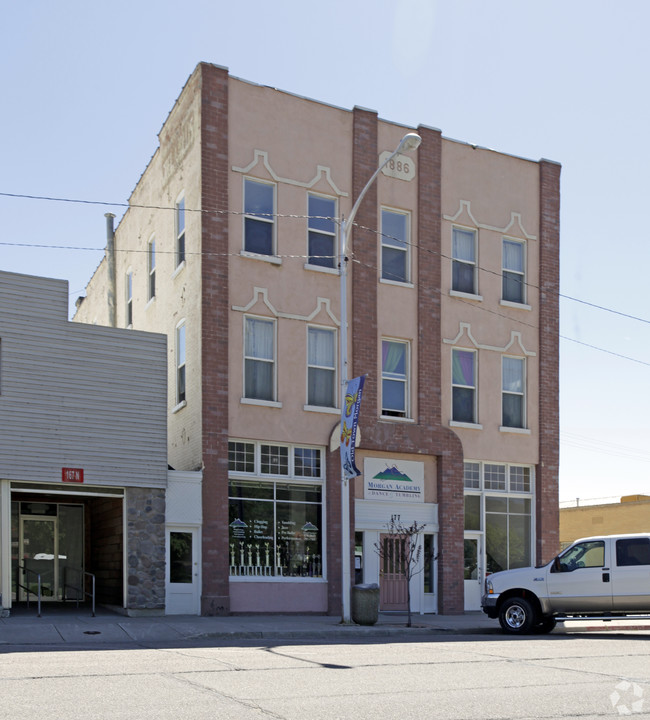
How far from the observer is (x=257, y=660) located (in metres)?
A: 12.9

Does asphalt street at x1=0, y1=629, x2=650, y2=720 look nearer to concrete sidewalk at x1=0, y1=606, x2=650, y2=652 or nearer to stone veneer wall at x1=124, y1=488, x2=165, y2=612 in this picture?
concrete sidewalk at x1=0, y1=606, x2=650, y2=652

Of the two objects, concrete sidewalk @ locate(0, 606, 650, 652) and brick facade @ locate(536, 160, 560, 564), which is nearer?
concrete sidewalk @ locate(0, 606, 650, 652)

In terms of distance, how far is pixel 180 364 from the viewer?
80.1 feet

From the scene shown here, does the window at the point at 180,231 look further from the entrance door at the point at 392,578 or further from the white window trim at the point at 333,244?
the entrance door at the point at 392,578

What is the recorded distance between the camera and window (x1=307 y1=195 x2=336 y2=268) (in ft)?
81.4

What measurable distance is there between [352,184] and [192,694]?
17.7 metres

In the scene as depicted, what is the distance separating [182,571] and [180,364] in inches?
203

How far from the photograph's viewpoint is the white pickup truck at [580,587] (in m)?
18.6

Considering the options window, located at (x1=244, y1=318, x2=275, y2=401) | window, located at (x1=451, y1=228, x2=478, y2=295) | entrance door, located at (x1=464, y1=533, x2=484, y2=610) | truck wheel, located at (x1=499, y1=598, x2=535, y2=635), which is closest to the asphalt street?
truck wheel, located at (x1=499, y1=598, x2=535, y2=635)

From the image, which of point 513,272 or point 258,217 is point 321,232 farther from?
point 513,272

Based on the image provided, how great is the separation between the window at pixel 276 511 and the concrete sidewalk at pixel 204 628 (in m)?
1.30

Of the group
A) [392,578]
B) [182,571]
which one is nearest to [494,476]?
[392,578]

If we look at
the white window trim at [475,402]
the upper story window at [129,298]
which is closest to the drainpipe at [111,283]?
the upper story window at [129,298]

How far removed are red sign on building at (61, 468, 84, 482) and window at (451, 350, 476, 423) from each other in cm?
1033
